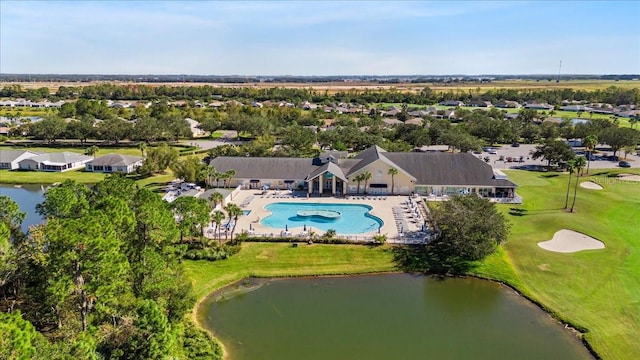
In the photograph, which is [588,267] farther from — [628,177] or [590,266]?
[628,177]

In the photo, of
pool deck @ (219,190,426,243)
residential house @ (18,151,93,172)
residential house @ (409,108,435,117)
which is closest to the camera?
pool deck @ (219,190,426,243)

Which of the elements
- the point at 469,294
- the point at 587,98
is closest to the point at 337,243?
the point at 469,294

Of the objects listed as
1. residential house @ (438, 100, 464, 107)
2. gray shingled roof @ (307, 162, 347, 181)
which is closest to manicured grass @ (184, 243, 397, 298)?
gray shingled roof @ (307, 162, 347, 181)

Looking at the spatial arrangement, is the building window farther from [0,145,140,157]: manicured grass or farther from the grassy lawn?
[0,145,140,157]: manicured grass

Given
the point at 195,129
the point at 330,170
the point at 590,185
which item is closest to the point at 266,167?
the point at 330,170

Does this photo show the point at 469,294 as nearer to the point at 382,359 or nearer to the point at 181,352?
the point at 382,359

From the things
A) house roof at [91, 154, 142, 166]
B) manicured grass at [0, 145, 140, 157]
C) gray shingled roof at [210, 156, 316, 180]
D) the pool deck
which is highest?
gray shingled roof at [210, 156, 316, 180]
